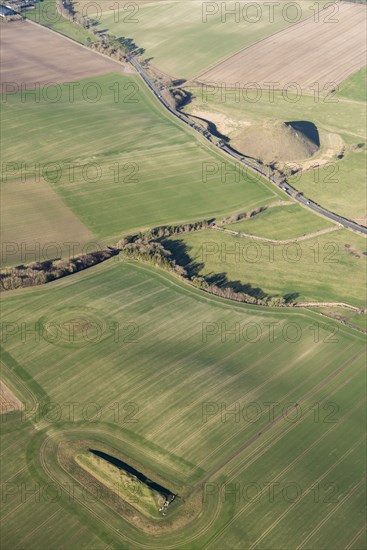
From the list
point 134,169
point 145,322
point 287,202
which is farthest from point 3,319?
point 287,202

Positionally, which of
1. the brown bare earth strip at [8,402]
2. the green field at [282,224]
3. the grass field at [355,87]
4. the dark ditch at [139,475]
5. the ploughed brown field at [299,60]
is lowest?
the dark ditch at [139,475]

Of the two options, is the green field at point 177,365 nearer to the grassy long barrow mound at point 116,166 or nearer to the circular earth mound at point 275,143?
the grassy long barrow mound at point 116,166

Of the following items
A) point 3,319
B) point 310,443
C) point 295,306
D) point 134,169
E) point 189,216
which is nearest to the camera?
point 310,443

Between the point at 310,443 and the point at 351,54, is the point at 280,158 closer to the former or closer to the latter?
the point at 351,54

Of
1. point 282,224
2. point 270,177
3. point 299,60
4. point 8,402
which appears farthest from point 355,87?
point 8,402

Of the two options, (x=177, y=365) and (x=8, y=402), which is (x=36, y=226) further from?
(x=177, y=365)

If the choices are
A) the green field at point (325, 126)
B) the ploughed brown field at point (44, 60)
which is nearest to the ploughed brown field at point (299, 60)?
the green field at point (325, 126)
